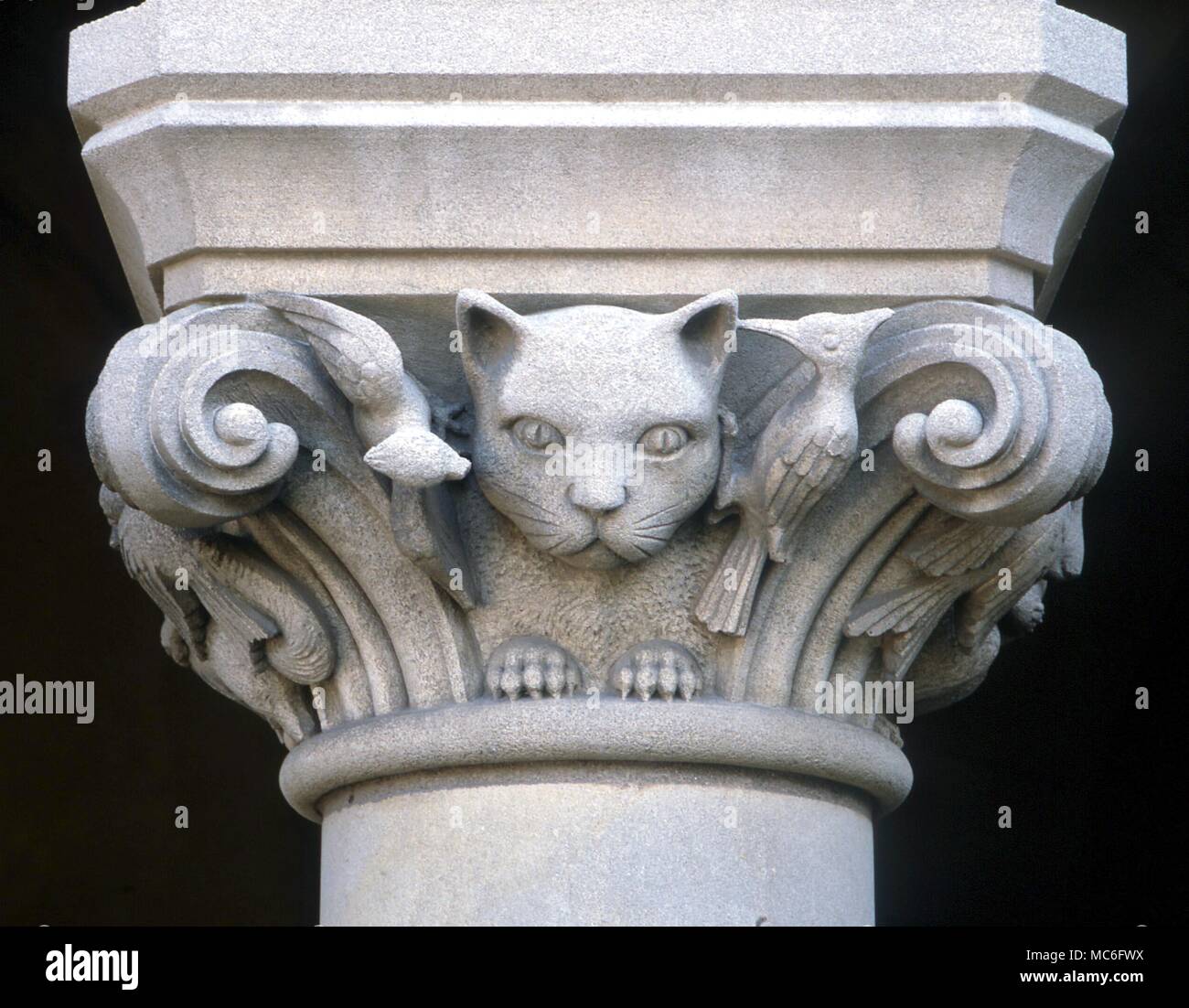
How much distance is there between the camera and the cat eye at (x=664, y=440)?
12.4 feet

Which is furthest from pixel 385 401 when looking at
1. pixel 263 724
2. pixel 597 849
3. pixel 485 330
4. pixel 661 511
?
pixel 263 724

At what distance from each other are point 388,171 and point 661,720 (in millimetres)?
934

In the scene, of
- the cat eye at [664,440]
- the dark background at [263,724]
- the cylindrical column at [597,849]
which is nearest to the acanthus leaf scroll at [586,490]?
the cat eye at [664,440]

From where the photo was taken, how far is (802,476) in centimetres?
386

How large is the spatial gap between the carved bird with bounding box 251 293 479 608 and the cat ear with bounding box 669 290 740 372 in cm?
39

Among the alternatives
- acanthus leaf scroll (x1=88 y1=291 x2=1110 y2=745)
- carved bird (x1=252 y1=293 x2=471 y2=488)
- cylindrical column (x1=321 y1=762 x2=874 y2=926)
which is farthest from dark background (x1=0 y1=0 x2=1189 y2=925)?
carved bird (x1=252 y1=293 x2=471 y2=488)

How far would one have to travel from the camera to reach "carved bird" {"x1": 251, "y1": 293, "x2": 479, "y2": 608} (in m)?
3.83

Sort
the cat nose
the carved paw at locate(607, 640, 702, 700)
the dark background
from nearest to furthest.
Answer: the cat nose → the carved paw at locate(607, 640, 702, 700) → the dark background

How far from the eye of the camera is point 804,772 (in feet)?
13.1

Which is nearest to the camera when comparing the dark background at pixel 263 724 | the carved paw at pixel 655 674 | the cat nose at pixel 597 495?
the cat nose at pixel 597 495

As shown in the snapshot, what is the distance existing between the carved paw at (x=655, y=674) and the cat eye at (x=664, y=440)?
33 centimetres

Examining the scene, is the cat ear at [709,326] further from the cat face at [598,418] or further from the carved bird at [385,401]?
the carved bird at [385,401]

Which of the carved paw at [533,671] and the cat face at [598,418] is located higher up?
the cat face at [598,418]

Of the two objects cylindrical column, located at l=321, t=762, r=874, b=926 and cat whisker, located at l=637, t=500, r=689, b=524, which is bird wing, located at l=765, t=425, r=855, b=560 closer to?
cat whisker, located at l=637, t=500, r=689, b=524
